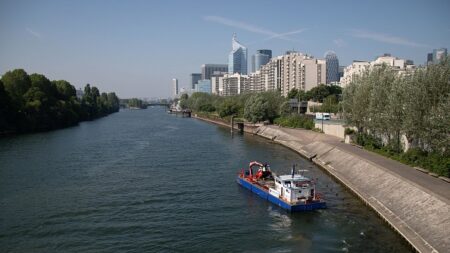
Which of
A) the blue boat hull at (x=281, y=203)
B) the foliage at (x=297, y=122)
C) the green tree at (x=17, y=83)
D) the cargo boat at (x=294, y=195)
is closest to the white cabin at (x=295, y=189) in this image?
the cargo boat at (x=294, y=195)

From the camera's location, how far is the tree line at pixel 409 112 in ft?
109

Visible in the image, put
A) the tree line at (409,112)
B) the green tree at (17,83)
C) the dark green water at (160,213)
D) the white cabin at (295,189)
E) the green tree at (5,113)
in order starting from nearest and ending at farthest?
the dark green water at (160,213) < the white cabin at (295,189) < the tree line at (409,112) < the green tree at (5,113) < the green tree at (17,83)

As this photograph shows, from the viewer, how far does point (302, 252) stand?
23547mm

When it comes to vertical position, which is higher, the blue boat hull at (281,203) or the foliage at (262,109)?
the foliage at (262,109)

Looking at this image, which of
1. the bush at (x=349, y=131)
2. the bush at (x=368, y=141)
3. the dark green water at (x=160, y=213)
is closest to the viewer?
the dark green water at (x=160, y=213)

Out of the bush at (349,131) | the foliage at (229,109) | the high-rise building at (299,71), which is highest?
the high-rise building at (299,71)

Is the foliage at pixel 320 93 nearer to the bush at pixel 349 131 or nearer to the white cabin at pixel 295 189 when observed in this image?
the bush at pixel 349 131

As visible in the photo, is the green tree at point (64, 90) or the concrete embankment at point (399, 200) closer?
the concrete embankment at point (399, 200)

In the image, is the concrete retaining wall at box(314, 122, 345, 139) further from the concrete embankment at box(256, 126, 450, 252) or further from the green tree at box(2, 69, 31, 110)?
the green tree at box(2, 69, 31, 110)

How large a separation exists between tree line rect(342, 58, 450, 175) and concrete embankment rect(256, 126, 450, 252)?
14.3 feet

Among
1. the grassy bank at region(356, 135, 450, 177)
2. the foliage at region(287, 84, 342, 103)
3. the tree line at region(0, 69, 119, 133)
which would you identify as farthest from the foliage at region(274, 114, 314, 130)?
the tree line at region(0, 69, 119, 133)

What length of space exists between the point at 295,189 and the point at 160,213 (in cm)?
1007

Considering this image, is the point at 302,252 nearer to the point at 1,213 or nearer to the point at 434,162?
the point at 434,162

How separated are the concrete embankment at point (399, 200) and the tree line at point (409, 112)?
4.36 metres
